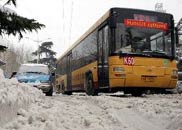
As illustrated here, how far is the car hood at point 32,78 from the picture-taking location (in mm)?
21875

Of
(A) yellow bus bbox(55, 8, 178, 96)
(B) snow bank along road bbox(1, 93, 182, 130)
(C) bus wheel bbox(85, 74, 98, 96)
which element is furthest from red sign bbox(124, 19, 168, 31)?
(B) snow bank along road bbox(1, 93, 182, 130)

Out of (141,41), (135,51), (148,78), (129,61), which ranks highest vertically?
(141,41)

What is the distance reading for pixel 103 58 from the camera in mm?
18406

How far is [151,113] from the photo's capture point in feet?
32.4

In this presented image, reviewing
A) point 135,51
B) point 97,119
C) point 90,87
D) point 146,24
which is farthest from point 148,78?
point 97,119

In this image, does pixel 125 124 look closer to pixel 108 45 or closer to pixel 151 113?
pixel 151 113

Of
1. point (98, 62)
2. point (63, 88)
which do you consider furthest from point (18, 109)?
point (63, 88)

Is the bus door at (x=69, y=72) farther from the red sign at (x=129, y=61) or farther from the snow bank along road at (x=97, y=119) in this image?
the snow bank along road at (x=97, y=119)

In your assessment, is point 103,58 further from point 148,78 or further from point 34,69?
point 34,69

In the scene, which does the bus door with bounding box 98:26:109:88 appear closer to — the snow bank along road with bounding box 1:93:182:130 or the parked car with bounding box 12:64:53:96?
the parked car with bounding box 12:64:53:96

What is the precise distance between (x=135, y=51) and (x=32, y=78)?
6.27 m

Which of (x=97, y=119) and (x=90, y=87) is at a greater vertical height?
(x=90, y=87)

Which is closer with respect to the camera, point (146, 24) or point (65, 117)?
point (65, 117)

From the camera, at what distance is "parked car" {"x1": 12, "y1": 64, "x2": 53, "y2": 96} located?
2191cm
